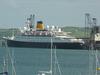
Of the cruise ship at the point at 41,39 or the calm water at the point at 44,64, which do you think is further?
the cruise ship at the point at 41,39

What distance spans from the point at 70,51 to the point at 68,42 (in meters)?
3.49

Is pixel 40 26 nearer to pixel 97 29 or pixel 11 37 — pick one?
pixel 11 37

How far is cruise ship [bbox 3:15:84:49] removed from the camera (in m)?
149

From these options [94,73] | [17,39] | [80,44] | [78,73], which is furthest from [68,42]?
[94,73]

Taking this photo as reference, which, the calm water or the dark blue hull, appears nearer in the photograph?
the calm water

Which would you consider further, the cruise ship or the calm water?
the cruise ship

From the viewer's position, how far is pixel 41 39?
488 ft

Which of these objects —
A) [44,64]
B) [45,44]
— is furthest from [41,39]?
[44,64]

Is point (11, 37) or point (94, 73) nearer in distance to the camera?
point (94, 73)

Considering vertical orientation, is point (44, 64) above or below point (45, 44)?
below

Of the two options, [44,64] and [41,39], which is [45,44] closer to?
[41,39]

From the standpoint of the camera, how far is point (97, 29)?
17425 cm

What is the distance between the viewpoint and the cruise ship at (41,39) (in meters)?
149

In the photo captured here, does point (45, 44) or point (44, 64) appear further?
point (45, 44)
